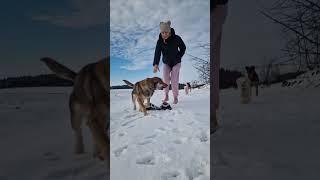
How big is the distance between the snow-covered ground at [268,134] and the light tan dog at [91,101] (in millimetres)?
602

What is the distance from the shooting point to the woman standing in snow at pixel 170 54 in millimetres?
1913

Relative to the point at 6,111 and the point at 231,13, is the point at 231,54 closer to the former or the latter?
the point at 231,13

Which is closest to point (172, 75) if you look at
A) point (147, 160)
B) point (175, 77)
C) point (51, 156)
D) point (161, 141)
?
point (175, 77)

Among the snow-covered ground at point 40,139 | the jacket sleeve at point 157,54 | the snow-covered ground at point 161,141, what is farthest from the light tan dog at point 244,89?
the snow-covered ground at point 40,139

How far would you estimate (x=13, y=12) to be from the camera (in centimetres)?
173

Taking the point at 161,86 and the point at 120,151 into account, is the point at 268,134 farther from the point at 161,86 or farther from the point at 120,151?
the point at 120,151

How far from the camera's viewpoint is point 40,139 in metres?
1.77

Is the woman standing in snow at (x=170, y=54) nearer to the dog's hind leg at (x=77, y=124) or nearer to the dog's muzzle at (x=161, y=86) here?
the dog's muzzle at (x=161, y=86)

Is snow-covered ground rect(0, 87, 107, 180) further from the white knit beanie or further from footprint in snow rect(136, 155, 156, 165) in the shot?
the white knit beanie

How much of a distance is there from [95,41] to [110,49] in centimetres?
9

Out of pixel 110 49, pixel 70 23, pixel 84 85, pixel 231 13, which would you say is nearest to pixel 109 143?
pixel 84 85

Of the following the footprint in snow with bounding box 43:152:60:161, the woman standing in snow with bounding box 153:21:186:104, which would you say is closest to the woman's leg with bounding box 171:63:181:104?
the woman standing in snow with bounding box 153:21:186:104

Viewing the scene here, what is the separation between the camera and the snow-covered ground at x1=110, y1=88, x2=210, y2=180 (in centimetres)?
181

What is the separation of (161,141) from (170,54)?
1.59ft
